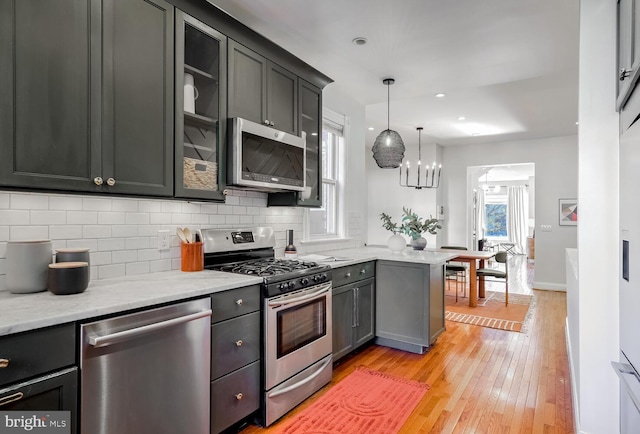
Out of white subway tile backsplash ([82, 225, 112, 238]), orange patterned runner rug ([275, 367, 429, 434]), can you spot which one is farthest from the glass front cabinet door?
orange patterned runner rug ([275, 367, 429, 434])

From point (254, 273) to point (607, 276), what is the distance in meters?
1.99

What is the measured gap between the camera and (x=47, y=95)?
5.21 feet

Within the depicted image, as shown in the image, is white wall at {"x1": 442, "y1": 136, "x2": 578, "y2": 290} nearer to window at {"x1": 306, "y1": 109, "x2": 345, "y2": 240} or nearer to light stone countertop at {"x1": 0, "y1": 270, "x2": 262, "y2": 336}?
window at {"x1": 306, "y1": 109, "x2": 345, "y2": 240}

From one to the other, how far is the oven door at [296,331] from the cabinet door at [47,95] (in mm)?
1249

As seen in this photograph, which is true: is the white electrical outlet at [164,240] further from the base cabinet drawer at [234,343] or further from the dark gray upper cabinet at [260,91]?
the dark gray upper cabinet at [260,91]

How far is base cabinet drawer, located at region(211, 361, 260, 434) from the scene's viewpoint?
6.38 feet

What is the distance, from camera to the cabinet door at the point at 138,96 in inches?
71.1

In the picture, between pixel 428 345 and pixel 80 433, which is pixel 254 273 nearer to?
pixel 80 433

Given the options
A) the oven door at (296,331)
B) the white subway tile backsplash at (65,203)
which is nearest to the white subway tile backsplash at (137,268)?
the white subway tile backsplash at (65,203)

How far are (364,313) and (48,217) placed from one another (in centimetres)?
256

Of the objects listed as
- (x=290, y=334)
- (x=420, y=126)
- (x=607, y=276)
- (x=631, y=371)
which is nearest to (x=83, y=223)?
(x=290, y=334)

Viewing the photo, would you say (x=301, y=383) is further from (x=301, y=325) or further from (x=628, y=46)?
(x=628, y=46)

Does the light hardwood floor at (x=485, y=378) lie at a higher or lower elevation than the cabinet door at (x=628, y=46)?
lower

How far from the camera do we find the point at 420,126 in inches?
242
